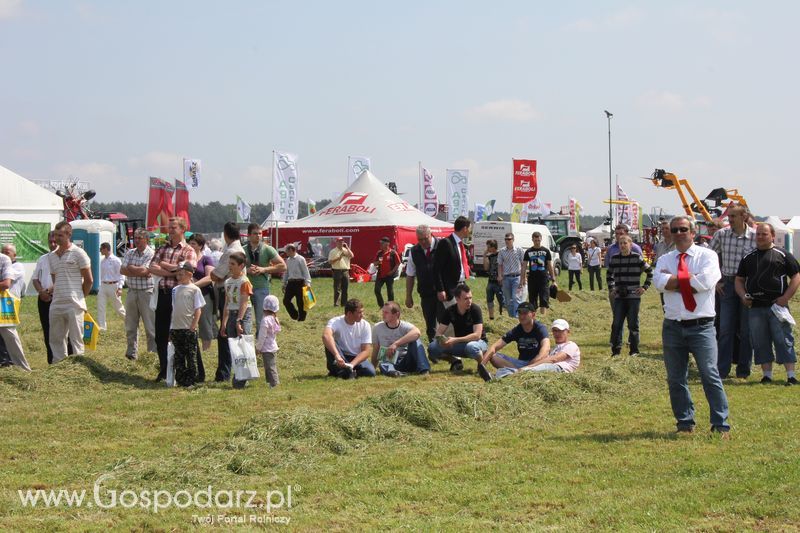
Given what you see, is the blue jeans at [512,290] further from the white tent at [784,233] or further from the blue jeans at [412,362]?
the white tent at [784,233]

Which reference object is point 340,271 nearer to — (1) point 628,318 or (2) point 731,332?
(1) point 628,318

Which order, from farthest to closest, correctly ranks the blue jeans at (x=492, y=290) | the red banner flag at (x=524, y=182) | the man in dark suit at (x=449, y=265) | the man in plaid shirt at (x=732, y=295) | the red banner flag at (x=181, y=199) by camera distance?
the red banner flag at (x=524, y=182)
the red banner flag at (x=181, y=199)
the blue jeans at (x=492, y=290)
the man in dark suit at (x=449, y=265)
the man in plaid shirt at (x=732, y=295)

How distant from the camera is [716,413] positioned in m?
7.64

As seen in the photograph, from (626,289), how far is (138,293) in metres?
6.43

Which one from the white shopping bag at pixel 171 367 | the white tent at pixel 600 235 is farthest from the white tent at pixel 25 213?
the white tent at pixel 600 235

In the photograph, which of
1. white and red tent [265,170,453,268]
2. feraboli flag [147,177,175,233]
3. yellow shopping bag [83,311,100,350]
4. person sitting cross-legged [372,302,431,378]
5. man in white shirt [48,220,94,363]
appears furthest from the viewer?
white and red tent [265,170,453,268]

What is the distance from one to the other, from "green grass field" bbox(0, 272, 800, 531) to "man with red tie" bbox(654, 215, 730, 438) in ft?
0.81

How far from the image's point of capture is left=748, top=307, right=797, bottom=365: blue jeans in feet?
34.9

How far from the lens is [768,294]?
10.4 m

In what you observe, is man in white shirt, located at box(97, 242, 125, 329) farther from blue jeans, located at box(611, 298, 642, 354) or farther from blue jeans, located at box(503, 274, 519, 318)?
blue jeans, located at box(611, 298, 642, 354)

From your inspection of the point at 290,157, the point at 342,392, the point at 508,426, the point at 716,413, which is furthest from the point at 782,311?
the point at 290,157

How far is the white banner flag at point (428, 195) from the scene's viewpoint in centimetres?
5228

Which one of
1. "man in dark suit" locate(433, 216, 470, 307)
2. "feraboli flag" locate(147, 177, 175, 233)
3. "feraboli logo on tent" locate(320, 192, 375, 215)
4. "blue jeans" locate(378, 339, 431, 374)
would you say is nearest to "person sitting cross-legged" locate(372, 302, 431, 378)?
"blue jeans" locate(378, 339, 431, 374)

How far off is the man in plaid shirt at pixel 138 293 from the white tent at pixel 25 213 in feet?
43.8
